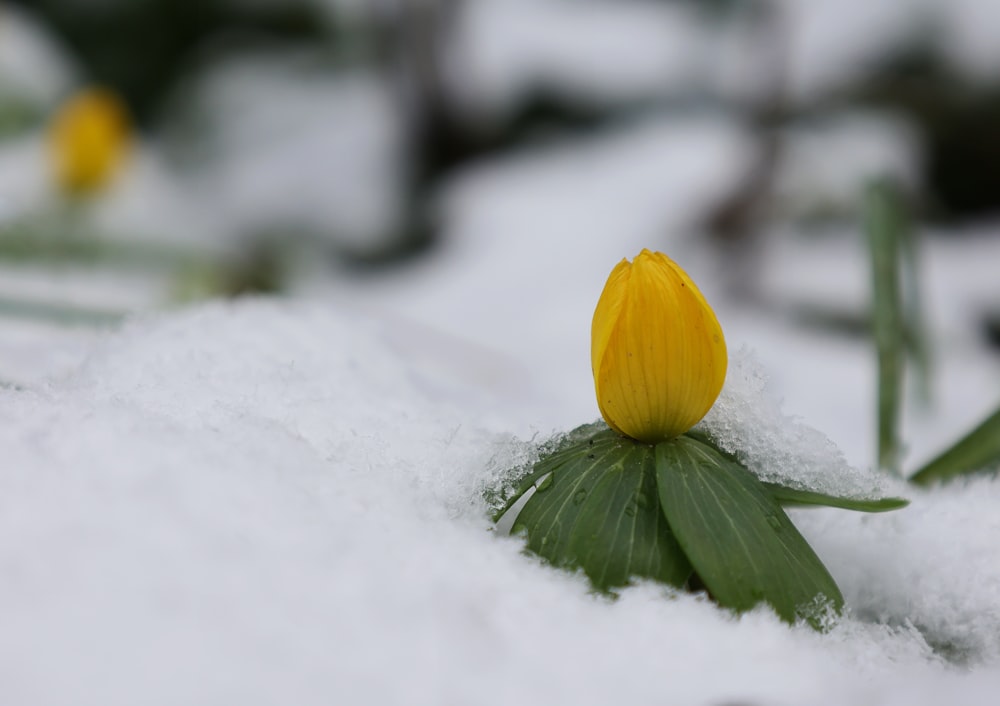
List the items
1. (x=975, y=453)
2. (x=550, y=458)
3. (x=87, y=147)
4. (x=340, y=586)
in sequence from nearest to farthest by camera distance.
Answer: (x=340, y=586) < (x=550, y=458) < (x=975, y=453) < (x=87, y=147)

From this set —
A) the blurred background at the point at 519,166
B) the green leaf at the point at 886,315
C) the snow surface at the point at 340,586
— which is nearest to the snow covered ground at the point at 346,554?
the snow surface at the point at 340,586

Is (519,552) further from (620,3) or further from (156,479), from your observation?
(620,3)

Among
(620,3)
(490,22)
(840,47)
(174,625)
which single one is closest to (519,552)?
(174,625)

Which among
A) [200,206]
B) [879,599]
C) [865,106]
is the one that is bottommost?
[200,206]

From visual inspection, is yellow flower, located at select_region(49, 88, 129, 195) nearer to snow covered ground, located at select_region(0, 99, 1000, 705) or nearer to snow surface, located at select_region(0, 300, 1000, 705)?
snow covered ground, located at select_region(0, 99, 1000, 705)

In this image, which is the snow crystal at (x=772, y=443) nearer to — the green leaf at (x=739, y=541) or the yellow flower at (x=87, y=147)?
the green leaf at (x=739, y=541)

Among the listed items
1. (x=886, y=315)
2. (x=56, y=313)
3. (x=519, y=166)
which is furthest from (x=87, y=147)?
(x=886, y=315)

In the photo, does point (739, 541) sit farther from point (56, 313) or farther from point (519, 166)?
point (519, 166)
